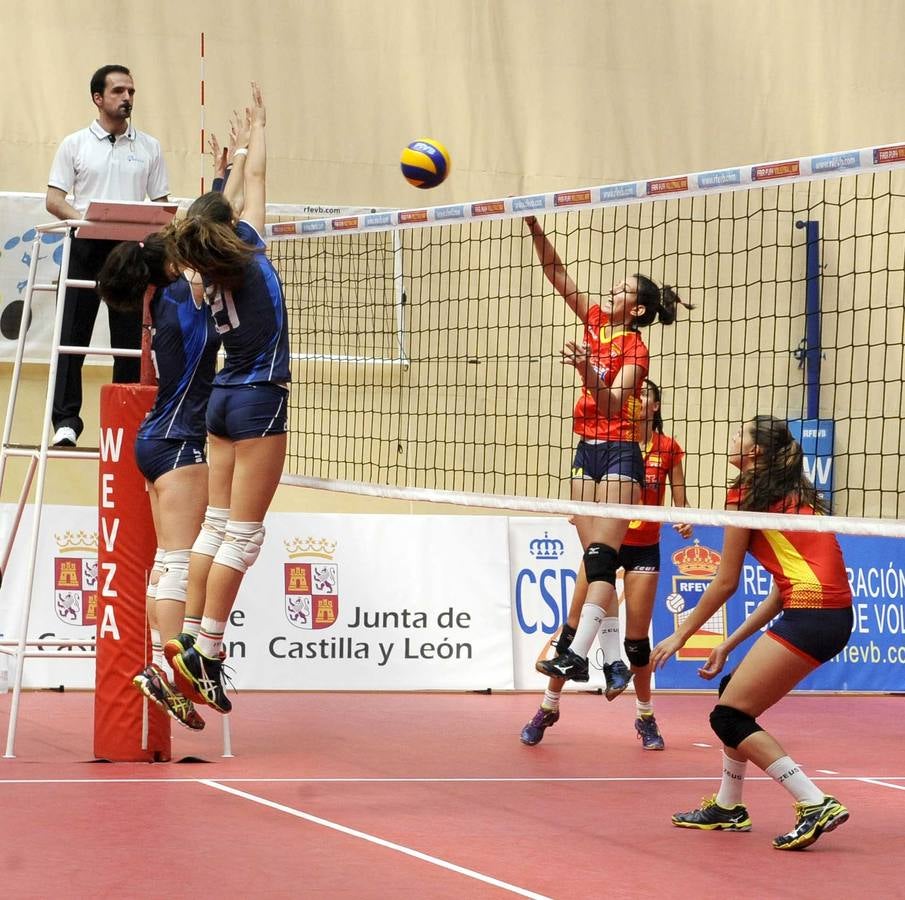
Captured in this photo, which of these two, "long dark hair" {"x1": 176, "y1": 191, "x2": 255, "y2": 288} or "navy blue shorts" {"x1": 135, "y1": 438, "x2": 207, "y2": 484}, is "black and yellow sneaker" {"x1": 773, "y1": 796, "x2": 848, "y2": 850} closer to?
"long dark hair" {"x1": 176, "y1": 191, "x2": 255, "y2": 288}

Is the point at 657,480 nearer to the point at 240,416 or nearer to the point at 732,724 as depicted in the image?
the point at 732,724

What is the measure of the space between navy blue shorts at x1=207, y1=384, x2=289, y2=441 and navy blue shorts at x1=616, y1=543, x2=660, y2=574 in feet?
10.5

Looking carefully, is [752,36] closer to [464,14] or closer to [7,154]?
[464,14]

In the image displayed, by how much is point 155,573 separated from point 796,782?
3.01 m

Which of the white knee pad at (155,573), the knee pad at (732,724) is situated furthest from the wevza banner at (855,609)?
the knee pad at (732,724)

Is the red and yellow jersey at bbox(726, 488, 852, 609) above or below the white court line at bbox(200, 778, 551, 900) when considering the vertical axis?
above

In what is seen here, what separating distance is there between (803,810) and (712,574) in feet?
20.3

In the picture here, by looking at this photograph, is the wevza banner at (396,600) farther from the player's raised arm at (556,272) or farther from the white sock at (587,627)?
the player's raised arm at (556,272)

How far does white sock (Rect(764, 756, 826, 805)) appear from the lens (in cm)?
556

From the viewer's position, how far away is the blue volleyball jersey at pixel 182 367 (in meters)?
6.80

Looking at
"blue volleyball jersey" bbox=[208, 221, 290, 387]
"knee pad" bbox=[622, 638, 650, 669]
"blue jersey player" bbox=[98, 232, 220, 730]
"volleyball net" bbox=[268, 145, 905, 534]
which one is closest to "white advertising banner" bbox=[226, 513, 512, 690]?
"volleyball net" bbox=[268, 145, 905, 534]

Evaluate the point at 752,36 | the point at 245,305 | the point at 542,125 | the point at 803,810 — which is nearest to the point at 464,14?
the point at 542,125

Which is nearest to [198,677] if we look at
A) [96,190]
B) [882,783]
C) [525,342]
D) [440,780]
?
[440,780]

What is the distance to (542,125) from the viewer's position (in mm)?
14188
